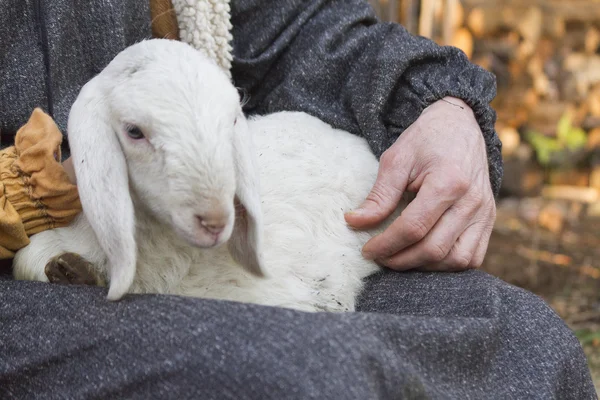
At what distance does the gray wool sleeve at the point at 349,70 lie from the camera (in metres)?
1.74

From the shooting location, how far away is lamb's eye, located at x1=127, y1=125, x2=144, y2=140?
1.15 meters

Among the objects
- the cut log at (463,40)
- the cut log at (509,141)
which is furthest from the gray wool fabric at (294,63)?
the cut log at (509,141)

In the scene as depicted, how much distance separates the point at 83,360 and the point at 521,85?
3732mm

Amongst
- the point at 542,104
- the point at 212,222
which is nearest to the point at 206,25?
the point at 212,222

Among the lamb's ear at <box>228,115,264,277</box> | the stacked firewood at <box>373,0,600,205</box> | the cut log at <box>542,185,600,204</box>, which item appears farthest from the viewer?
the cut log at <box>542,185,600,204</box>

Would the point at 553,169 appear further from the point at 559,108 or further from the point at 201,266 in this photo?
the point at 201,266

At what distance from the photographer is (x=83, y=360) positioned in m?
1.15

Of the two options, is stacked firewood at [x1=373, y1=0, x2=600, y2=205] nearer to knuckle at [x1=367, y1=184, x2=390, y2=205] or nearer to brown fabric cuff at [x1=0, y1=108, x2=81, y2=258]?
knuckle at [x1=367, y1=184, x2=390, y2=205]

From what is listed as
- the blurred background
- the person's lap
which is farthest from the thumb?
the blurred background

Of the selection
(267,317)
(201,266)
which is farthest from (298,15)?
(267,317)

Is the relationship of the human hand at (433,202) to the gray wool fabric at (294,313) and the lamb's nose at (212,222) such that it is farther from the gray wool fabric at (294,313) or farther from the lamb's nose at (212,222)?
the lamb's nose at (212,222)

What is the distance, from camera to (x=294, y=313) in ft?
3.67

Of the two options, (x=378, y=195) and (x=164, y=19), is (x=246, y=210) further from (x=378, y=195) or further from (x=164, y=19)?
(x=164, y=19)

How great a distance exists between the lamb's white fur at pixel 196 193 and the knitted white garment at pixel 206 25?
215mm
